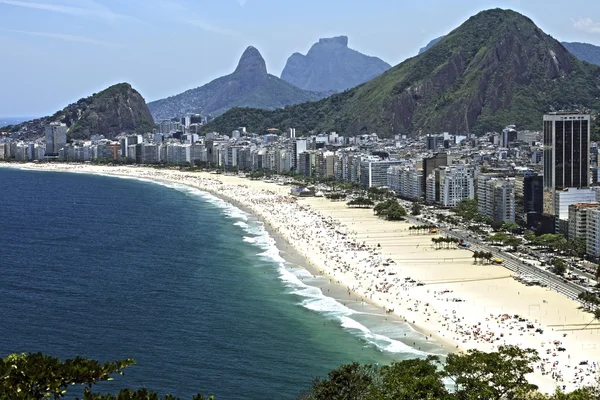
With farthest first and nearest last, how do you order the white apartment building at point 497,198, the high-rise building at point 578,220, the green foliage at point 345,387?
the white apartment building at point 497,198, the high-rise building at point 578,220, the green foliage at point 345,387

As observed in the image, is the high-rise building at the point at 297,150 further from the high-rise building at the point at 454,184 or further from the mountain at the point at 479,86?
the high-rise building at the point at 454,184

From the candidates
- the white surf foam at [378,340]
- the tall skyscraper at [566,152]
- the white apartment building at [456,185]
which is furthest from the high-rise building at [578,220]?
the white apartment building at [456,185]

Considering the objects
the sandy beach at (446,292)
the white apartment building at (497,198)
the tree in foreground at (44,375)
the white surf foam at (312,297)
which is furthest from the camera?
the white apartment building at (497,198)

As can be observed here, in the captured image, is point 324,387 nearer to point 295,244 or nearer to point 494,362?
point 494,362

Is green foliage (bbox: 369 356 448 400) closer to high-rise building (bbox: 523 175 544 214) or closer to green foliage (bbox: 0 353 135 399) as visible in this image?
green foliage (bbox: 0 353 135 399)

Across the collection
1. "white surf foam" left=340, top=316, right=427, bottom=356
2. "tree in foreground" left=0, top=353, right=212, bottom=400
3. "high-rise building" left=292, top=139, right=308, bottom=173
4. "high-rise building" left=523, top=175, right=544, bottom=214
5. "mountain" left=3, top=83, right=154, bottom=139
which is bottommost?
"white surf foam" left=340, top=316, right=427, bottom=356

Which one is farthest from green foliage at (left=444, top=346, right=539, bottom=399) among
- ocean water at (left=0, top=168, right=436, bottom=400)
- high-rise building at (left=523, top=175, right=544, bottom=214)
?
high-rise building at (left=523, top=175, right=544, bottom=214)
